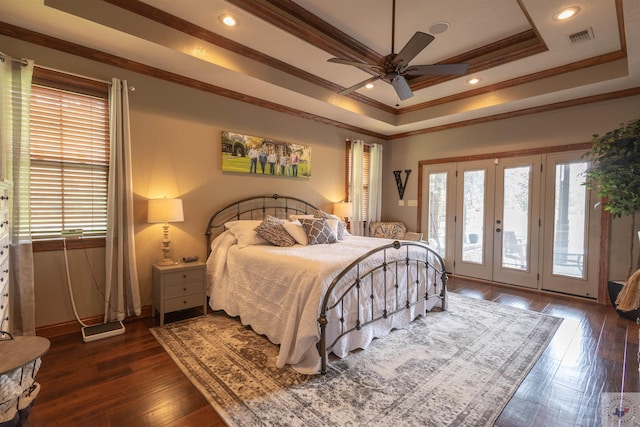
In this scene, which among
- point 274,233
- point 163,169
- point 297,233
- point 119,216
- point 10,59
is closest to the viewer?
point 10,59

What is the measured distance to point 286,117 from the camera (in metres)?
4.81

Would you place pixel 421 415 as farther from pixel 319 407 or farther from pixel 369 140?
pixel 369 140

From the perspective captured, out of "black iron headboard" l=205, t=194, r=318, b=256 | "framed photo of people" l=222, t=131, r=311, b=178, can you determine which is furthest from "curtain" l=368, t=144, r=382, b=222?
"framed photo of people" l=222, t=131, r=311, b=178

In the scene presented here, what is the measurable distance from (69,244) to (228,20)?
2745 millimetres

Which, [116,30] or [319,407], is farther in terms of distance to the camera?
[116,30]

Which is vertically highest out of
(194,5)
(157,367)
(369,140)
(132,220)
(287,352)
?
(194,5)

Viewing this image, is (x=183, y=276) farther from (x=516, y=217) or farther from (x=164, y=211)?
(x=516, y=217)

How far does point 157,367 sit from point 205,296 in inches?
43.6

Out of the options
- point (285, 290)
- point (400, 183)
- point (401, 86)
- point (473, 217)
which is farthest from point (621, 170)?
point (285, 290)

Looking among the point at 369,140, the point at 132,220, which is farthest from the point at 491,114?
the point at 132,220

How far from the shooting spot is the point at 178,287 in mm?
3355

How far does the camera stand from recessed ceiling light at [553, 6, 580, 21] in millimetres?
2666

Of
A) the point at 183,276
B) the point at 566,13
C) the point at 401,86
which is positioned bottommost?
the point at 183,276

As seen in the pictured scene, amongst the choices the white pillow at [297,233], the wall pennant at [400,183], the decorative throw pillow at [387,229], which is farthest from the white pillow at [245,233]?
the wall pennant at [400,183]
